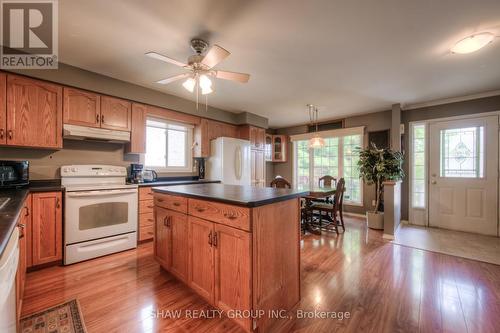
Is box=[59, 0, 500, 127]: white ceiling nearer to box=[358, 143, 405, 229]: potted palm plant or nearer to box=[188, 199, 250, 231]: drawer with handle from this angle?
box=[358, 143, 405, 229]: potted palm plant

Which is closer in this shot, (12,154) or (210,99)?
(12,154)

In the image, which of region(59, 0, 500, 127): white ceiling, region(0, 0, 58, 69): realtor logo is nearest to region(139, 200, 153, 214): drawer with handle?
region(59, 0, 500, 127): white ceiling

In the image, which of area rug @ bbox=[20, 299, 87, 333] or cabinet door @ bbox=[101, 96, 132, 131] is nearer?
area rug @ bbox=[20, 299, 87, 333]

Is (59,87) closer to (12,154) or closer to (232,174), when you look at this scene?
(12,154)

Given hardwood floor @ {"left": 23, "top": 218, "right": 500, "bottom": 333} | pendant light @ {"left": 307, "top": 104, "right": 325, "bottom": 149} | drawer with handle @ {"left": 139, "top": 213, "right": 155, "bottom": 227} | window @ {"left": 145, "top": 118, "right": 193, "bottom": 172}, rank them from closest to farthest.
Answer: hardwood floor @ {"left": 23, "top": 218, "right": 500, "bottom": 333} → drawer with handle @ {"left": 139, "top": 213, "right": 155, "bottom": 227} → window @ {"left": 145, "top": 118, "right": 193, "bottom": 172} → pendant light @ {"left": 307, "top": 104, "right": 325, "bottom": 149}

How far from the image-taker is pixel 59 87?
263 cm

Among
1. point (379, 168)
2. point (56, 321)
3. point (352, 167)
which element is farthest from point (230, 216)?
point (352, 167)

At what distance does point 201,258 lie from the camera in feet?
5.71

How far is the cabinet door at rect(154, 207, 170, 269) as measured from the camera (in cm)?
216

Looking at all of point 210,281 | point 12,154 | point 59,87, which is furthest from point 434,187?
point 12,154

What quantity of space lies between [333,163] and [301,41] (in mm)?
3851

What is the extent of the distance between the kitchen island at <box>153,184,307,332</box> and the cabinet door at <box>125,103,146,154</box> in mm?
1751

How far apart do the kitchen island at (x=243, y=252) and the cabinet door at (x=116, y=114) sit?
6.04 ft

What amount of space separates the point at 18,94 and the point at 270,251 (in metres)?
3.19
